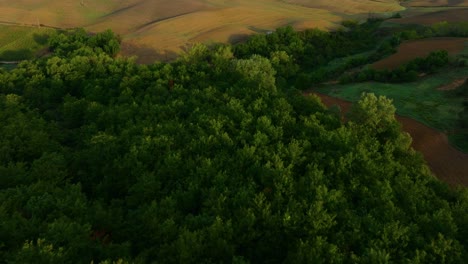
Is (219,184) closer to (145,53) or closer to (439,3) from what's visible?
(145,53)

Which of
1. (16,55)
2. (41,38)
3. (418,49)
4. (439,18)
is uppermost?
(439,18)

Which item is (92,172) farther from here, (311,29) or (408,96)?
(311,29)

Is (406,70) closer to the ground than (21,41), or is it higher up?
closer to the ground

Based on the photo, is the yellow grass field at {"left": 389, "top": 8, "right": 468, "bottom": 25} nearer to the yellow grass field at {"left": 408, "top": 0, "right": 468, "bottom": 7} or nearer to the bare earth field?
the bare earth field

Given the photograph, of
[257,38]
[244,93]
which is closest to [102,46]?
[257,38]

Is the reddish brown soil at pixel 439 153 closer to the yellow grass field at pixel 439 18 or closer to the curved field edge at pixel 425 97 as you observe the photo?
the curved field edge at pixel 425 97

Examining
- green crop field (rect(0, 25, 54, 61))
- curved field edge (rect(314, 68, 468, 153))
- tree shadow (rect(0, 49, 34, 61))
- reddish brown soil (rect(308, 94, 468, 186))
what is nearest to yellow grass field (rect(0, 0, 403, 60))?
green crop field (rect(0, 25, 54, 61))

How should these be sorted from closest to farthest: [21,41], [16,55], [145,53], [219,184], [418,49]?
1. [219,184]
2. [418,49]
3. [145,53]
4. [16,55]
5. [21,41]

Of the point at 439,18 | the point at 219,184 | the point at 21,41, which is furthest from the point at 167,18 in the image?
the point at 219,184
